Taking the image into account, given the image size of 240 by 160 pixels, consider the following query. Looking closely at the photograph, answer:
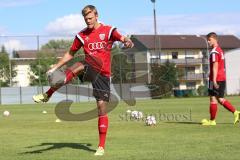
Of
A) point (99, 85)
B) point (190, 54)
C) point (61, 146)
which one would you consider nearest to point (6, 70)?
point (61, 146)

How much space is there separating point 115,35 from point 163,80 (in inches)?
2138

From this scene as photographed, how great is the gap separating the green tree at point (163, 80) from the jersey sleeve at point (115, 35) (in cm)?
4826

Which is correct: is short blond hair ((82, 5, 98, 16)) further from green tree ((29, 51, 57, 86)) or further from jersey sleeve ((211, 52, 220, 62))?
green tree ((29, 51, 57, 86))

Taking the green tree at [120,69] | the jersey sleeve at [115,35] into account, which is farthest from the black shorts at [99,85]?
the green tree at [120,69]

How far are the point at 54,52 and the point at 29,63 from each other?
138 inches

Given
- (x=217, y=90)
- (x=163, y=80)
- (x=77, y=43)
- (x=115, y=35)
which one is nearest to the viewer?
(x=115, y=35)

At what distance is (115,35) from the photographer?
26.8 feet

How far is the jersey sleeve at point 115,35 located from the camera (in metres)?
8.15

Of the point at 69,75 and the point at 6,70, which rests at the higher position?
the point at 6,70

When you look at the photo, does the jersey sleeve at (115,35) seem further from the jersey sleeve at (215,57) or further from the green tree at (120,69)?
the green tree at (120,69)

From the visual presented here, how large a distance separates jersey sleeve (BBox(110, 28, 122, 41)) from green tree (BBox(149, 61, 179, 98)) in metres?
48.3

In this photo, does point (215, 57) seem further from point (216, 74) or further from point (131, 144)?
point (131, 144)

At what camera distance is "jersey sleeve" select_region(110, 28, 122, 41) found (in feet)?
26.7

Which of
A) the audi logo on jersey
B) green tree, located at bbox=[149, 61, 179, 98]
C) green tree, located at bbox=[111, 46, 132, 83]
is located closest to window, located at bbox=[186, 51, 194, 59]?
green tree, located at bbox=[149, 61, 179, 98]
